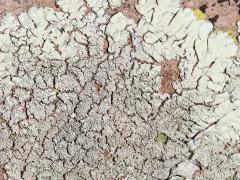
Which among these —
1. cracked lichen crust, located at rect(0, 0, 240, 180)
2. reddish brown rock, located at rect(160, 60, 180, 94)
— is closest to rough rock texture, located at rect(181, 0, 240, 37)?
cracked lichen crust, located at rect(0, 0, 240, 180)

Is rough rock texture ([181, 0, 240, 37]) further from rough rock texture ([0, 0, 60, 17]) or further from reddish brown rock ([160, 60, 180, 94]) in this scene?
rough rock texture ([0, 0, 60, 17])

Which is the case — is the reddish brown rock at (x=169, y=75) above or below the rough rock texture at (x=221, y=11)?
below

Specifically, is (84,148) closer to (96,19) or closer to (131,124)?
(131,124)

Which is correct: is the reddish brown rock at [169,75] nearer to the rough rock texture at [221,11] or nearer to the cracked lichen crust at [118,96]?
the cracked lichen crust at [118,96]

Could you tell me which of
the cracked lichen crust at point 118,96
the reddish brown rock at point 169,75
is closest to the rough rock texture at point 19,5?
the cracked lichen crust at point 118,96

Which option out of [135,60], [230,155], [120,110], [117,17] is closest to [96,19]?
[117,17]

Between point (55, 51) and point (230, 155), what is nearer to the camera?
point (230, 155)

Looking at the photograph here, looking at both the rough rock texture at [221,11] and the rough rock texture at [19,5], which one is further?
the rough rock texture at [19,5]

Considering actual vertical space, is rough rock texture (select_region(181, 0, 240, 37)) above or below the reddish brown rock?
above

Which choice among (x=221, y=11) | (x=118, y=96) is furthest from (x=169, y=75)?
(x=221, y=11)
